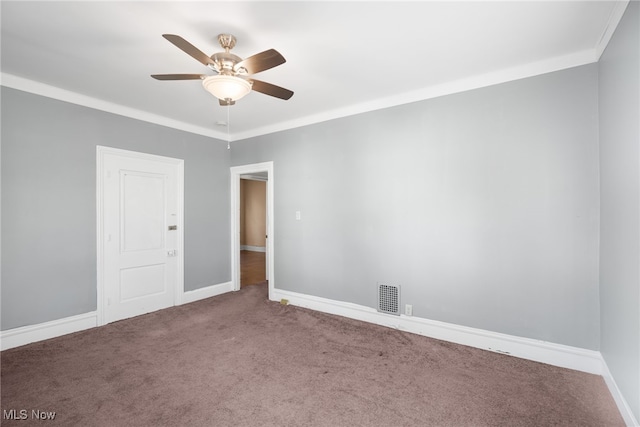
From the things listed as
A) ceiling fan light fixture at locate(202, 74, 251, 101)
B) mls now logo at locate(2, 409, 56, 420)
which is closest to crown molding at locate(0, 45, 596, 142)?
ceiling fan light fixture at locate(202, 74, 251, 101)

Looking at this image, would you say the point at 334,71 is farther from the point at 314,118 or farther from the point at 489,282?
the point at 489,282

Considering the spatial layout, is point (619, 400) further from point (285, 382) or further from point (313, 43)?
point (313, 43)

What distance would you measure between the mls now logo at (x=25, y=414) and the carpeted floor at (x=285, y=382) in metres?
0.02

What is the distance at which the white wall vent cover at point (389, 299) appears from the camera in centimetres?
339

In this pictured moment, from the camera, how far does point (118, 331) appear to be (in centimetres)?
333

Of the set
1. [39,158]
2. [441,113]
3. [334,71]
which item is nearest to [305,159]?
[334,71]

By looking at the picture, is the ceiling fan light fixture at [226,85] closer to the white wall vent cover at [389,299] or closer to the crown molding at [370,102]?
the crown molding at [370,102]

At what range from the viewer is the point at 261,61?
75.4 inches

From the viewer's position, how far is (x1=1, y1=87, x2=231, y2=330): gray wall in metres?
2.91

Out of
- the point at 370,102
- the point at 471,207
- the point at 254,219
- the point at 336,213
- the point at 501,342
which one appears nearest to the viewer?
the point at 501,342

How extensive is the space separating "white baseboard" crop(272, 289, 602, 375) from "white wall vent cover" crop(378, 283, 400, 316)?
67 millimetres

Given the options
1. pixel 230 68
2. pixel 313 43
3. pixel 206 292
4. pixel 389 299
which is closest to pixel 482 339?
pixel 389 299

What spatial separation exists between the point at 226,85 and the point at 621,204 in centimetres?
275

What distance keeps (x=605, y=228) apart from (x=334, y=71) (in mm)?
2556
